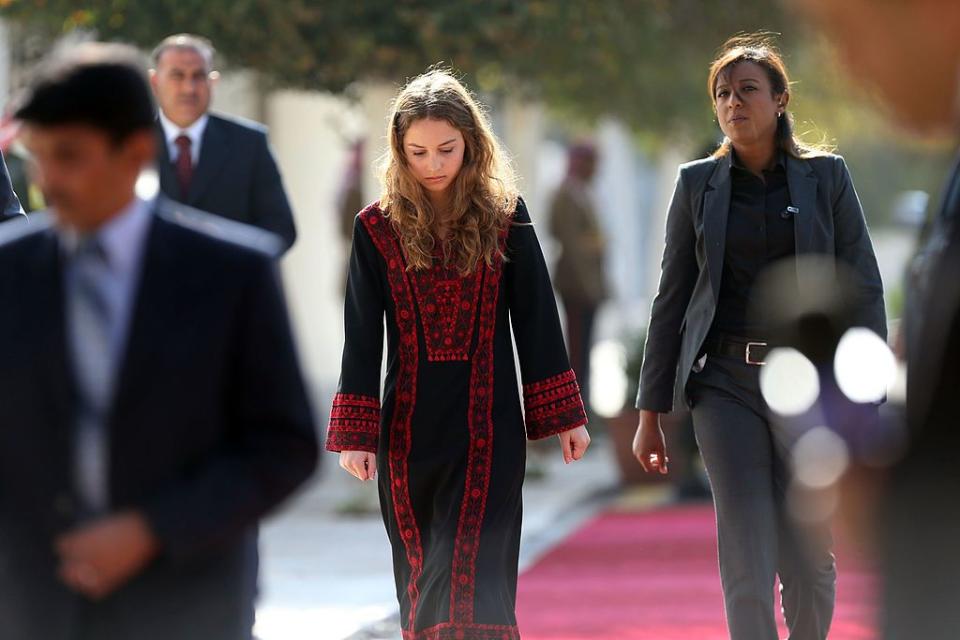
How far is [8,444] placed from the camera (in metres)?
3.30

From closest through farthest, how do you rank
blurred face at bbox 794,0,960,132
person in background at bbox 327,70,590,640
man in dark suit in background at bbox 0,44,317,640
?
blurred face at bbox 794,0,960,132
man in dark suit in background at bbox 0,44,317,640
person in background at bbox 327,70,590,640

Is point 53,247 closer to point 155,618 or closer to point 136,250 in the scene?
point 136,250

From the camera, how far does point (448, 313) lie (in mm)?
5969

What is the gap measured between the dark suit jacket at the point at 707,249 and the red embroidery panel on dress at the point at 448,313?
2.18 ft

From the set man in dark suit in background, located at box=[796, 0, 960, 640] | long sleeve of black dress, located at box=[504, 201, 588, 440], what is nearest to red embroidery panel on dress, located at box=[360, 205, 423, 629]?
long sleeve of black dress, located at box=[504, 201, 588, 440]

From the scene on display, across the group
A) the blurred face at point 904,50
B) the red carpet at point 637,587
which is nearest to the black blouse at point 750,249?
the red carpet at point 637,587

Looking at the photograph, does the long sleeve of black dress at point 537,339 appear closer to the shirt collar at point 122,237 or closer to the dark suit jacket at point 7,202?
the dark suit jacket at point 7,202

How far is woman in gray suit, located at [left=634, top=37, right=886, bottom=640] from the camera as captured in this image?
594 cm

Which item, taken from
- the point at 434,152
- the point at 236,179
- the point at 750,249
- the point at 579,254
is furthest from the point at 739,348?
the point at 579,254

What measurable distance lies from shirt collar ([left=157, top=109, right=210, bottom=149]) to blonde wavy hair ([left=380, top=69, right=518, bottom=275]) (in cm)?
132

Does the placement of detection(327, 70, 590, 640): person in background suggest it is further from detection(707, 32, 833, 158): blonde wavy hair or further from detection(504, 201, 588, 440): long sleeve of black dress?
detection(707, 32, 833, 158): blonde wavy hair

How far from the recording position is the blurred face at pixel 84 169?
3.28 metres

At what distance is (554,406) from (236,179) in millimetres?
1794

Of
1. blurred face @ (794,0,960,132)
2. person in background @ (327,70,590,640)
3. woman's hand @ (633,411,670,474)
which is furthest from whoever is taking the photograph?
woman's hand @ (633,411,670,474)
